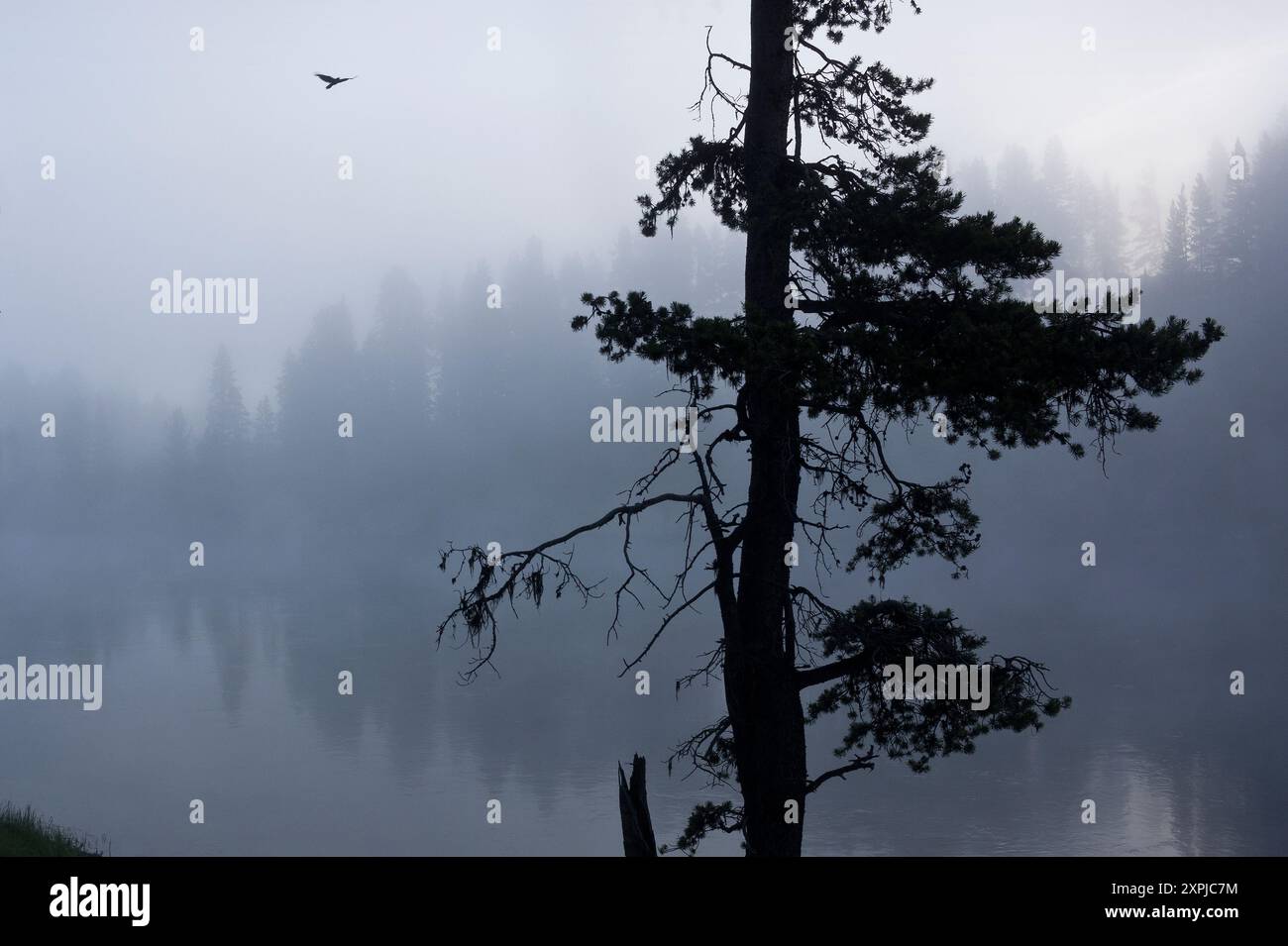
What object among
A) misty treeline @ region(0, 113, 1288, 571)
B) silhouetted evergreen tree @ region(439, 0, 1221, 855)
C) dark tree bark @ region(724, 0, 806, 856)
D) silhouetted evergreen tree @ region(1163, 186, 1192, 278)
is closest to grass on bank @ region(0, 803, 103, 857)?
silhouetted evergreen tree @ region(439, 0, 1221, 855)

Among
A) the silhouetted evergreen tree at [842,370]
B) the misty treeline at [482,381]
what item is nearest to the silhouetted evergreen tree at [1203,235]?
the misty treeline at [482,381]

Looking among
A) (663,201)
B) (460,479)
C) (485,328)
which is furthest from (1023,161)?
(663,201)

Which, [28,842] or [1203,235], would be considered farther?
[1203,235]

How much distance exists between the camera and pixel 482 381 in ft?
402

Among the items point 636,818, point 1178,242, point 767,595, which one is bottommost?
point 636,818

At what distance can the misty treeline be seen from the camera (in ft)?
333

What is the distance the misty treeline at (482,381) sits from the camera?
10156 cm

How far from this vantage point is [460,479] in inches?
4683

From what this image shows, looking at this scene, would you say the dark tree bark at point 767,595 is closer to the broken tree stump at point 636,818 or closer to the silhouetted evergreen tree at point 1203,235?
the broken tree stump at point 636,818

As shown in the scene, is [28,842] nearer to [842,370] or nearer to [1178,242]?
[842,370]

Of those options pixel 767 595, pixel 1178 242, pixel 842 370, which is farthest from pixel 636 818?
pixel 1178 242

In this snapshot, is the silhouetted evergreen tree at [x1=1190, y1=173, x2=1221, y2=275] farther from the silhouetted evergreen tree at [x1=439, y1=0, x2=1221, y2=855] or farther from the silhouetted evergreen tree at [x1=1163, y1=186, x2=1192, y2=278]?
the silhouetted evergreen tree at [x1=439, y1=0, x2=1221, y2=855]

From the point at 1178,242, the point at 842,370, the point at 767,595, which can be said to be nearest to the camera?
the point at 842,370
